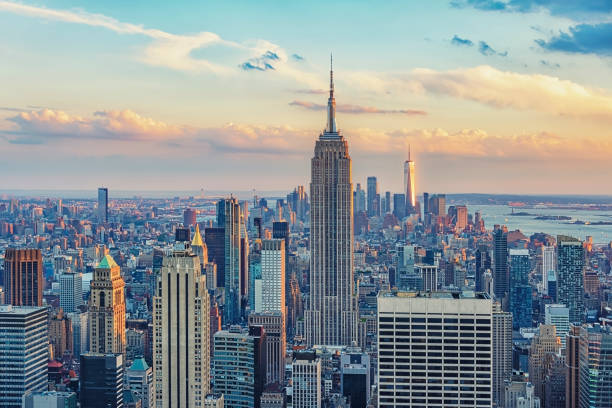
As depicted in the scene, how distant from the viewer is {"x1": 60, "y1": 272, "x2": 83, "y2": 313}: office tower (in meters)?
41.8

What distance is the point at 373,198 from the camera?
5941 centimetres

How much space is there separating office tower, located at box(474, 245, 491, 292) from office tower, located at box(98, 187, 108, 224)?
2105 cm

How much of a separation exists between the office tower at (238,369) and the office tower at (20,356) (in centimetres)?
605

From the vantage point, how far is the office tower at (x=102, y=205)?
41719mm

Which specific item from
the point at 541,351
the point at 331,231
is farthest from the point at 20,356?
the point at 331,231

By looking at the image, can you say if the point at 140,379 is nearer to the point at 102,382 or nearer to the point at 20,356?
the point at 102,382

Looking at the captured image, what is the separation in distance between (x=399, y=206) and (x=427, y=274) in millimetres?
12789

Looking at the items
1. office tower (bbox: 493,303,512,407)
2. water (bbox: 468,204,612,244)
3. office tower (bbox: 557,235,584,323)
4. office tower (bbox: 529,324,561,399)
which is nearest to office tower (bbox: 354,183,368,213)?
water (bbox: 468,204,612,244)

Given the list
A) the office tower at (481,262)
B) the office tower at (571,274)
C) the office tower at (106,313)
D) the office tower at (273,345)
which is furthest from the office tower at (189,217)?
the office tower at (571,274)

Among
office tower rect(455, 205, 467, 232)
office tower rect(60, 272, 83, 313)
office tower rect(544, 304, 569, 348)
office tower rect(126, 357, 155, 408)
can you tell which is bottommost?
office tower rect(126, 357, 155, 408)

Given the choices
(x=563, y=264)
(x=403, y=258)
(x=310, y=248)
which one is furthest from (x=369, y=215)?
(x=563, y=264)

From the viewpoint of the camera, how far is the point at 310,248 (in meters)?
50.2

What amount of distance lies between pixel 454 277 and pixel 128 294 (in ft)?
60.5

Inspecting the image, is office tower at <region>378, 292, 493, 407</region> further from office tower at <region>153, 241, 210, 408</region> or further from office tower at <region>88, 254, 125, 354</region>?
office tower at <region>88, 254, 125, 354</region>
